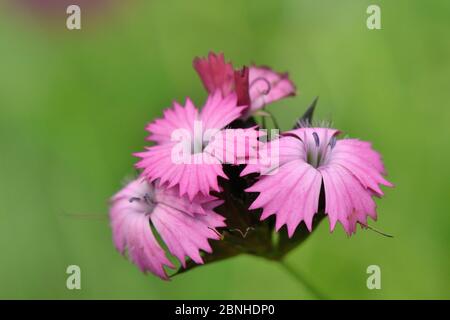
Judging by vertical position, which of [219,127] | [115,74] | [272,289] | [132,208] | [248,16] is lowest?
[272,289]

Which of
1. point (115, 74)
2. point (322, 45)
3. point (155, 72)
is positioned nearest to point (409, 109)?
point (322, 45)

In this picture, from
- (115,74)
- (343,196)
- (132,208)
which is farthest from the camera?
(115,74)

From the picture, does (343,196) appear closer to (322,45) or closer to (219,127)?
(219,127)

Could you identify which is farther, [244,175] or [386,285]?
[386,285]

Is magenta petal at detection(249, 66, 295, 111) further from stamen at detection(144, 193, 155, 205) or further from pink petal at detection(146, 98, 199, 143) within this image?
stamen at detection(144, 193, 155, 205)

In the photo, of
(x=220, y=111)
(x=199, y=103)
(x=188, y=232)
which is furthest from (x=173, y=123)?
(x=199, y=103)

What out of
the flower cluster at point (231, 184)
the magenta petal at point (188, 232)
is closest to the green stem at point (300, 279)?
the flower cluster at point (231, 184)

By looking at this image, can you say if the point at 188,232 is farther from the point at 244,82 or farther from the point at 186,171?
the point at 244,82
